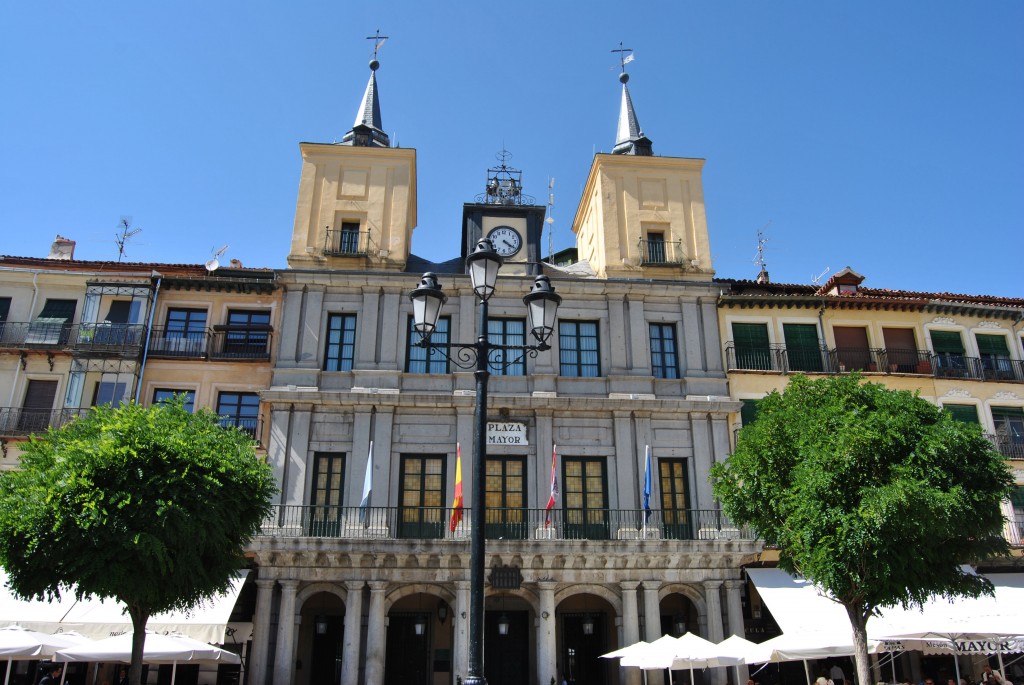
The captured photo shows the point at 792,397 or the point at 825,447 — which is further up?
the point at 792,397

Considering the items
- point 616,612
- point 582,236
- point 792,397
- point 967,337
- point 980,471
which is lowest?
point 616,612

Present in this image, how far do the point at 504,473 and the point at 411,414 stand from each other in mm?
3043

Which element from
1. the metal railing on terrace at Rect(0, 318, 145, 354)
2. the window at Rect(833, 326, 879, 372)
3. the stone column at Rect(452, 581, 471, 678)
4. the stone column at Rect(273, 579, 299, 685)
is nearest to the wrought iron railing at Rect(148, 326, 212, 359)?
the metal railing on terrace at Rect(0, 318, 145, 354)

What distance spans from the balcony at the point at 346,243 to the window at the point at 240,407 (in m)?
4.76

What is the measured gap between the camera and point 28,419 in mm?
21531

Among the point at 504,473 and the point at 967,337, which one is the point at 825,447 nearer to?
the point at 504,473

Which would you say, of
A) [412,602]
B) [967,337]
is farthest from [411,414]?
[967,337]

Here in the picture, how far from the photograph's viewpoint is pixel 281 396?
2142cm

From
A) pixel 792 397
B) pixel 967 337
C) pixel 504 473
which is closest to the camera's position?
pixel 792 397

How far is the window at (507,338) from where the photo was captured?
22355 millimetres

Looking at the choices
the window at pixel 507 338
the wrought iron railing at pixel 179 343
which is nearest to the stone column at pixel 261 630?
the wrought iron railing at pixel 179 343

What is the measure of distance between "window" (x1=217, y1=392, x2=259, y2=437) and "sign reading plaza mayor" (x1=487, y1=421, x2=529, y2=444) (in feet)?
→ 21.6

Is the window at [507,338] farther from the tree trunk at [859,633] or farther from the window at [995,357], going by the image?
the window at [995,357]

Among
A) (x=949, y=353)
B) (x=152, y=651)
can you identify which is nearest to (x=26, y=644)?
(x=152, y=651)
